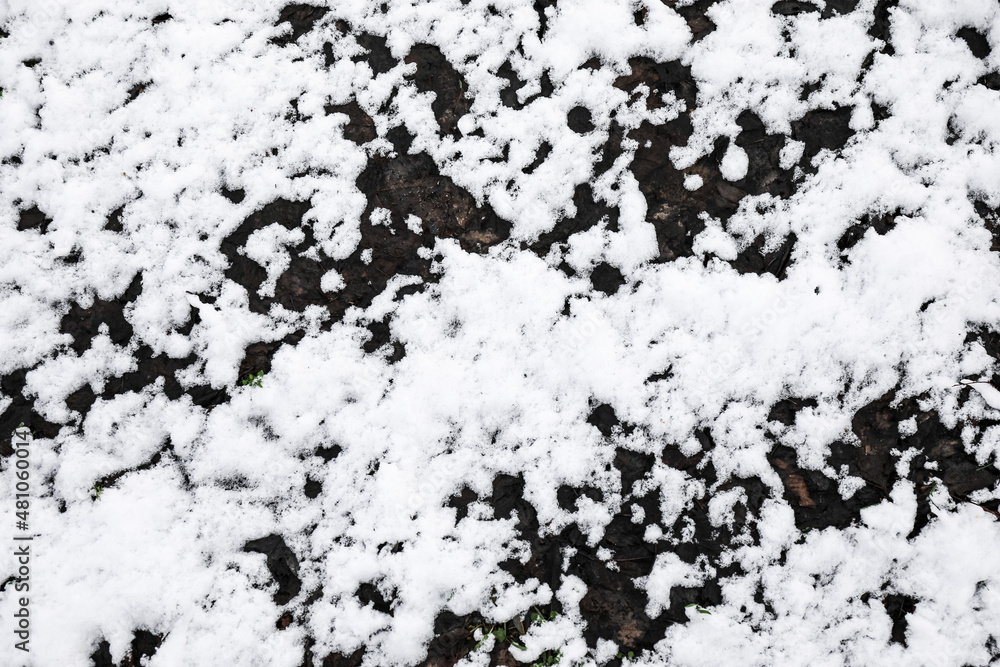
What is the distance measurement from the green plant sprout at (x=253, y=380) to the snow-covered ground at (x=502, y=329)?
0.05 ft

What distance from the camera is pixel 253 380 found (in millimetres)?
2658

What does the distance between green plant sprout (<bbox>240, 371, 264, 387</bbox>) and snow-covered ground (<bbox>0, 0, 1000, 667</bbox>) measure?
0.01 m

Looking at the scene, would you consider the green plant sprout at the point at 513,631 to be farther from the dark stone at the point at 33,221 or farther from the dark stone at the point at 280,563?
the dark stone at the point at 33,221

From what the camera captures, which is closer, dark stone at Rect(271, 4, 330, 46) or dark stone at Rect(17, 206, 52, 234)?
dark stone at Rect(17, 206, 52, 234)

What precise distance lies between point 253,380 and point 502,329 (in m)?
1.20

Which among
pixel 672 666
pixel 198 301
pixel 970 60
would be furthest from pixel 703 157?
pixel 198 301

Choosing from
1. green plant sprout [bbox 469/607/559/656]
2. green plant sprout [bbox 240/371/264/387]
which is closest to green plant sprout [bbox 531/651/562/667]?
green plant sprout [bbox 469/607/559/656]

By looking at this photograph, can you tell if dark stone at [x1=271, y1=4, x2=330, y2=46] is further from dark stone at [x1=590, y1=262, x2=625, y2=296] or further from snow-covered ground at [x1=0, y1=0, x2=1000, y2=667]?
dark stone at [x1=590, y1=262, x2=625, y2=296]

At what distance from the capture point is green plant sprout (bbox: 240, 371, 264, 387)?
266 cm

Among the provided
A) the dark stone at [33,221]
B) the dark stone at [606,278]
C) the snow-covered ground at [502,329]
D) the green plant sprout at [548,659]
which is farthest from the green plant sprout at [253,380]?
the green plant sprout at [548,659]

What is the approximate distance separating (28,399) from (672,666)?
128 inches

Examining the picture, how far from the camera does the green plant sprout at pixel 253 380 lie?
8.71 ft

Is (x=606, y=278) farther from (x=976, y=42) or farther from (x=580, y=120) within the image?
(x=976, y=42)

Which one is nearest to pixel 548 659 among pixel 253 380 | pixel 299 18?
pixel 253 380
